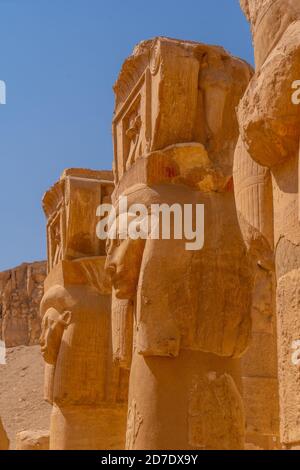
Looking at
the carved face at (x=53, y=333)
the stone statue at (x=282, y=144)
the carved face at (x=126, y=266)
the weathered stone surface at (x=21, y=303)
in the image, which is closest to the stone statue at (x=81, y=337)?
the carved face at (x=53, y=333)

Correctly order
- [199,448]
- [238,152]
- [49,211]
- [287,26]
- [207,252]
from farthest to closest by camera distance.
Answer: [49,211] → [207,252] → [199,448] → [238,152] → [287,26]

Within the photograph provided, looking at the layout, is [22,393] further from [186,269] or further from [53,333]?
[186,269]

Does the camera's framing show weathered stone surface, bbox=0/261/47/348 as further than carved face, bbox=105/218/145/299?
Yes

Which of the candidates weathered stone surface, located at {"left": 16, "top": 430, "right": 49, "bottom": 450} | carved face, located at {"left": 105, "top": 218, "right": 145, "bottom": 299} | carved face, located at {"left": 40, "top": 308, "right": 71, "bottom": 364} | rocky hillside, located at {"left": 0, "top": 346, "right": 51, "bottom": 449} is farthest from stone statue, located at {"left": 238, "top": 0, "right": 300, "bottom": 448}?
rocky hillside, located at {"left": 0, "top": 346, "right": 51, "bottom": 449}

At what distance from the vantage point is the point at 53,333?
8422 mm

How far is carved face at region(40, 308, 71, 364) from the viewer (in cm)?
841

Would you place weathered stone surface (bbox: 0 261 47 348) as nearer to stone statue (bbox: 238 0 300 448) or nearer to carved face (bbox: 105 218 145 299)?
carved face (bbox: 105 218 145 299)

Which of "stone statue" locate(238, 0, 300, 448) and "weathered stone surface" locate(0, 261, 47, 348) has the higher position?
"weathered stone surface" locate(0, 261, 47, 348)

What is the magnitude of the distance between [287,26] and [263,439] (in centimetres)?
510

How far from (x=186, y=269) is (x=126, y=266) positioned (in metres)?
0.48

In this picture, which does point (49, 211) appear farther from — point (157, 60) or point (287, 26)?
point (287, 26)

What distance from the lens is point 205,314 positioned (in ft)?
17.5

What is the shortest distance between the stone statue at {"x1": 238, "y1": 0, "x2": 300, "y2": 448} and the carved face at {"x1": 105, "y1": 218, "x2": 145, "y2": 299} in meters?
2.27
